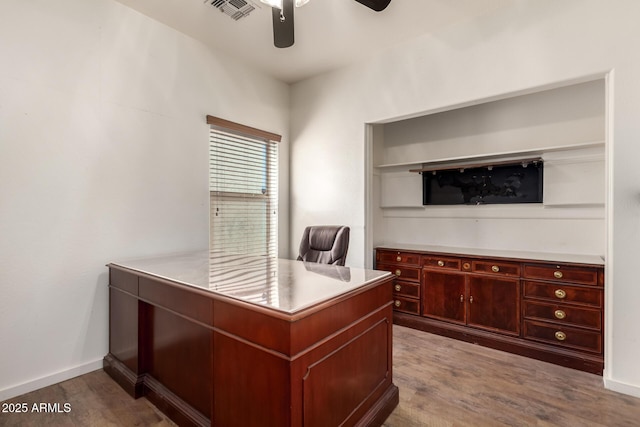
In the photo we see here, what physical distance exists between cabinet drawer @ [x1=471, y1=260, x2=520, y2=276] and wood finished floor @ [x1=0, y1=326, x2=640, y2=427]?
0.69 meters

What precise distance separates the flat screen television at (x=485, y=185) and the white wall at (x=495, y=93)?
0.85 m

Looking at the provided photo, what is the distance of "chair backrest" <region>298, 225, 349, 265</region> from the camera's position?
2.63 metres

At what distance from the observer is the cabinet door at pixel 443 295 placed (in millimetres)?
2928

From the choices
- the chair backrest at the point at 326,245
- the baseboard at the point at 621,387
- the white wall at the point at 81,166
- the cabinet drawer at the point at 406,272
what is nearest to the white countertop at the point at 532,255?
the cabinet drawer at the point at 406,272

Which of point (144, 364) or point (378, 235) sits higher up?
point (378, 235)

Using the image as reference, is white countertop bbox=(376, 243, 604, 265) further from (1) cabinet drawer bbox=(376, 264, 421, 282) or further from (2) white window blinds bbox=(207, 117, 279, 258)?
(2) white window blinds bbox=(207, 117, 279, 258)

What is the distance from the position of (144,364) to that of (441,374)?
2079 millimetres

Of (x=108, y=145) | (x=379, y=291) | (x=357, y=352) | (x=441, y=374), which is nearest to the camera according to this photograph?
(x=357, y=352)

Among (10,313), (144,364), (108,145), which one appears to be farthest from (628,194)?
(10,313)

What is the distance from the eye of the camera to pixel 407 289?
326cm

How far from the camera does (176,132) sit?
2.87 meters

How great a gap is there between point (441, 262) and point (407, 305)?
607mm

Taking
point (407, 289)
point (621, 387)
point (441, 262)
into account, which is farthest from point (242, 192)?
point (621, 387)

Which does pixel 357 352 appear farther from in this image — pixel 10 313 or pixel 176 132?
pixel 176 132
